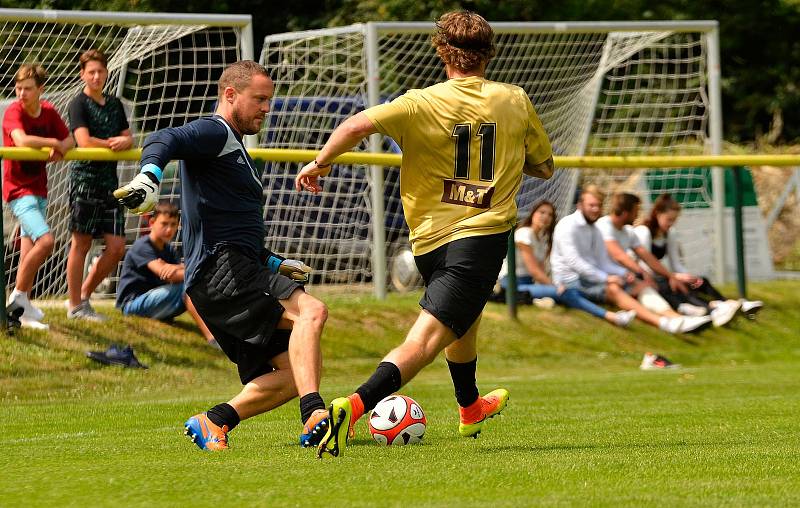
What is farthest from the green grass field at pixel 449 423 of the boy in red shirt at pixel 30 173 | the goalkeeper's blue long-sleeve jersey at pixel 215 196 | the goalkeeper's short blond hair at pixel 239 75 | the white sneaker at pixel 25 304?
the goalkeeper's short blond hair at pixel 239 75

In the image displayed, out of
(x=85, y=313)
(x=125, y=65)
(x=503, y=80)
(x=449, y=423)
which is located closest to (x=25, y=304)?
(x=85, y=313)

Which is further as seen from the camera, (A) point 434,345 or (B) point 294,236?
(B) point 294,236

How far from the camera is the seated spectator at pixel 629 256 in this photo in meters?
13.6

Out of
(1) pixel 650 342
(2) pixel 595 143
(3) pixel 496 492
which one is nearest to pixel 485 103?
(3) pixel 496 492

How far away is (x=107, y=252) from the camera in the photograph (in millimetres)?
11305

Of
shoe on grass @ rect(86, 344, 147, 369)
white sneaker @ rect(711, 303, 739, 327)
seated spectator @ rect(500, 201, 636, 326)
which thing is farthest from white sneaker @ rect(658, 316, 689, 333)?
shoe on grass @ rect(86, 344, 147, 369)

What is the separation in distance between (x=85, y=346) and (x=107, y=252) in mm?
981

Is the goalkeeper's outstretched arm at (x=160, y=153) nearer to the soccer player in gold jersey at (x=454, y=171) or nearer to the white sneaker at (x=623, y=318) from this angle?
the soccer player in gold jersey at (x=454, y=171)

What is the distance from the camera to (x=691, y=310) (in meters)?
13.7

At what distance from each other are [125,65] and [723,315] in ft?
20.6

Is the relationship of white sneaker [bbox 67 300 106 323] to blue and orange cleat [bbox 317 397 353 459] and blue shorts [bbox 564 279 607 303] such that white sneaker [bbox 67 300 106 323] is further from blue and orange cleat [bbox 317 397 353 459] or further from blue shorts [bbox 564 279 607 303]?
blue and orange cleat [bbox 317 397 353 459]

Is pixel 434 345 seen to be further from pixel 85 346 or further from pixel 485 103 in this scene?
pixel 85 346

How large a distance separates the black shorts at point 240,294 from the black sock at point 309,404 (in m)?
0.41

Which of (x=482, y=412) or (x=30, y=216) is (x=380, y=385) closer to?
(x=482, y=412)
